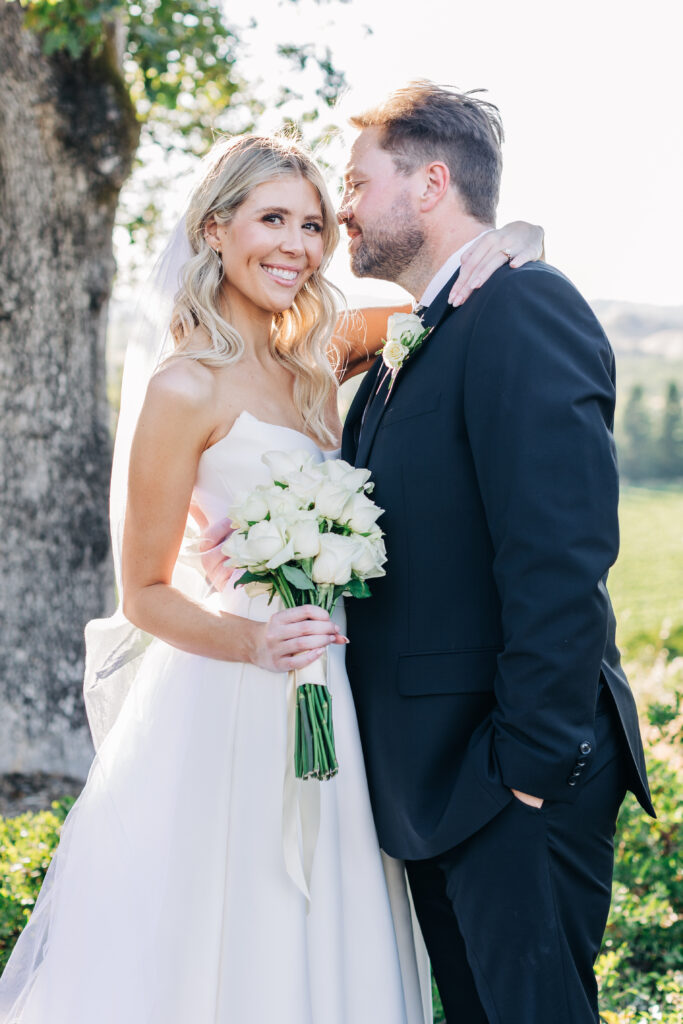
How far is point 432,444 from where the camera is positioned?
2.36m

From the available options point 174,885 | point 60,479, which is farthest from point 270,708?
point 60,479

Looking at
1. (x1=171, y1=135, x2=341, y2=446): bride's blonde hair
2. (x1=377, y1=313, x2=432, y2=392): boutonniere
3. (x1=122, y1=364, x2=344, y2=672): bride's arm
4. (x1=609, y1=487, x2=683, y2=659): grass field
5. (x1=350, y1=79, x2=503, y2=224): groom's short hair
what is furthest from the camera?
(x1=609, y1=487, x2=683, y2=659): grass field

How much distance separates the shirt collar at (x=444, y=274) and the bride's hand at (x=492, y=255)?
0.11 meters

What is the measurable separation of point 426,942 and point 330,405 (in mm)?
1768

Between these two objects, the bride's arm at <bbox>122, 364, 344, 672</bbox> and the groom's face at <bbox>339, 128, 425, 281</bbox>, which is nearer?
the bride's arm at <bbox>122, 364, 344, 672</bbox>

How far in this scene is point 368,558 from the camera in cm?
224

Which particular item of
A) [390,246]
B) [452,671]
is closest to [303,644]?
[452,671]

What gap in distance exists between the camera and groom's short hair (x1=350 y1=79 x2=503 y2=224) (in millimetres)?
2768

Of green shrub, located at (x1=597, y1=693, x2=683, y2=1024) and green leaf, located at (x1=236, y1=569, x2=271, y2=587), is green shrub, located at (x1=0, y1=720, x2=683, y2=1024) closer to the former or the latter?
green shrub, located at (x1=597, y1=693, x2=683, y2=1024)

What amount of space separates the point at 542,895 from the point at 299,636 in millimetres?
803

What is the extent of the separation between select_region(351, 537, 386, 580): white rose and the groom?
136 mm

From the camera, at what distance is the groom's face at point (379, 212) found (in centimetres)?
277

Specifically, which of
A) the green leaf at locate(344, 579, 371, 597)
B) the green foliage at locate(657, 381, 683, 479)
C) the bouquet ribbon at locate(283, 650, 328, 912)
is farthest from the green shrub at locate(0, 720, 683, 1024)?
the green foliage at locate(657, 381, 683, 479)

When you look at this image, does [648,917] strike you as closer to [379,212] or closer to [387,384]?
[387,384]
